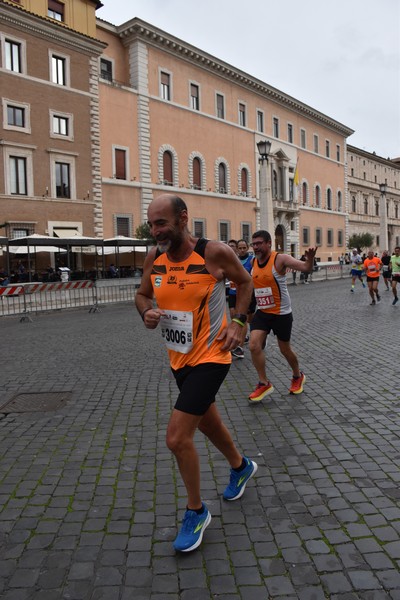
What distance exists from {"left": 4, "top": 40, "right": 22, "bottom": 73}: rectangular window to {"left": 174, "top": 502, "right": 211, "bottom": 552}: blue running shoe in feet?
96.3

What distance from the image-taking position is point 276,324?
19.7 ft

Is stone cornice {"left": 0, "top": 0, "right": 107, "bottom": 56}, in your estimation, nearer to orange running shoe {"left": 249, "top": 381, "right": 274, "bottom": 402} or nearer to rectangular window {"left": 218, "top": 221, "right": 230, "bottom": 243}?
rectangular window {"left": 218, "top": 221, "right": 230, "bottom": 243}

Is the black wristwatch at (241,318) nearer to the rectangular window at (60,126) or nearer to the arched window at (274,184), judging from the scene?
the rectangular window at (60,126)

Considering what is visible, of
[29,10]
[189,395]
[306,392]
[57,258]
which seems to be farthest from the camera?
[57,258]

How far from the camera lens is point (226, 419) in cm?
514

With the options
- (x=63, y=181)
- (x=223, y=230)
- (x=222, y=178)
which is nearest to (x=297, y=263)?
(x=63, y=181)

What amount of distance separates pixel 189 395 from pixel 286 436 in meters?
1.97

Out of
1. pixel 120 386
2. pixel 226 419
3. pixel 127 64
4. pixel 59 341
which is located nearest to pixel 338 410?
pixel 226 419

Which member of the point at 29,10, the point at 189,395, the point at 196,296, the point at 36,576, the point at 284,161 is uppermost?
the point at 29,10

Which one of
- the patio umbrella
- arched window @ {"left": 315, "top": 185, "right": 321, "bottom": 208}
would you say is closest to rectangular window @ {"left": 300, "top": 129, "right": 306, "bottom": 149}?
arched window @ {"left": 315, "top": 185, "right": 321, "bottom": 208}

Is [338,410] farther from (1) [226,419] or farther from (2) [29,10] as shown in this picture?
(2) [29,10]

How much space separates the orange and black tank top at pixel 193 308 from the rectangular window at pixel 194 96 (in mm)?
39447

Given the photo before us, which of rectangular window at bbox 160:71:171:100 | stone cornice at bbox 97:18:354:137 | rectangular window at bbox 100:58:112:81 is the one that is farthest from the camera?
rectangular window at bbox 160:71:171:100

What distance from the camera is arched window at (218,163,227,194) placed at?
42875 mm
